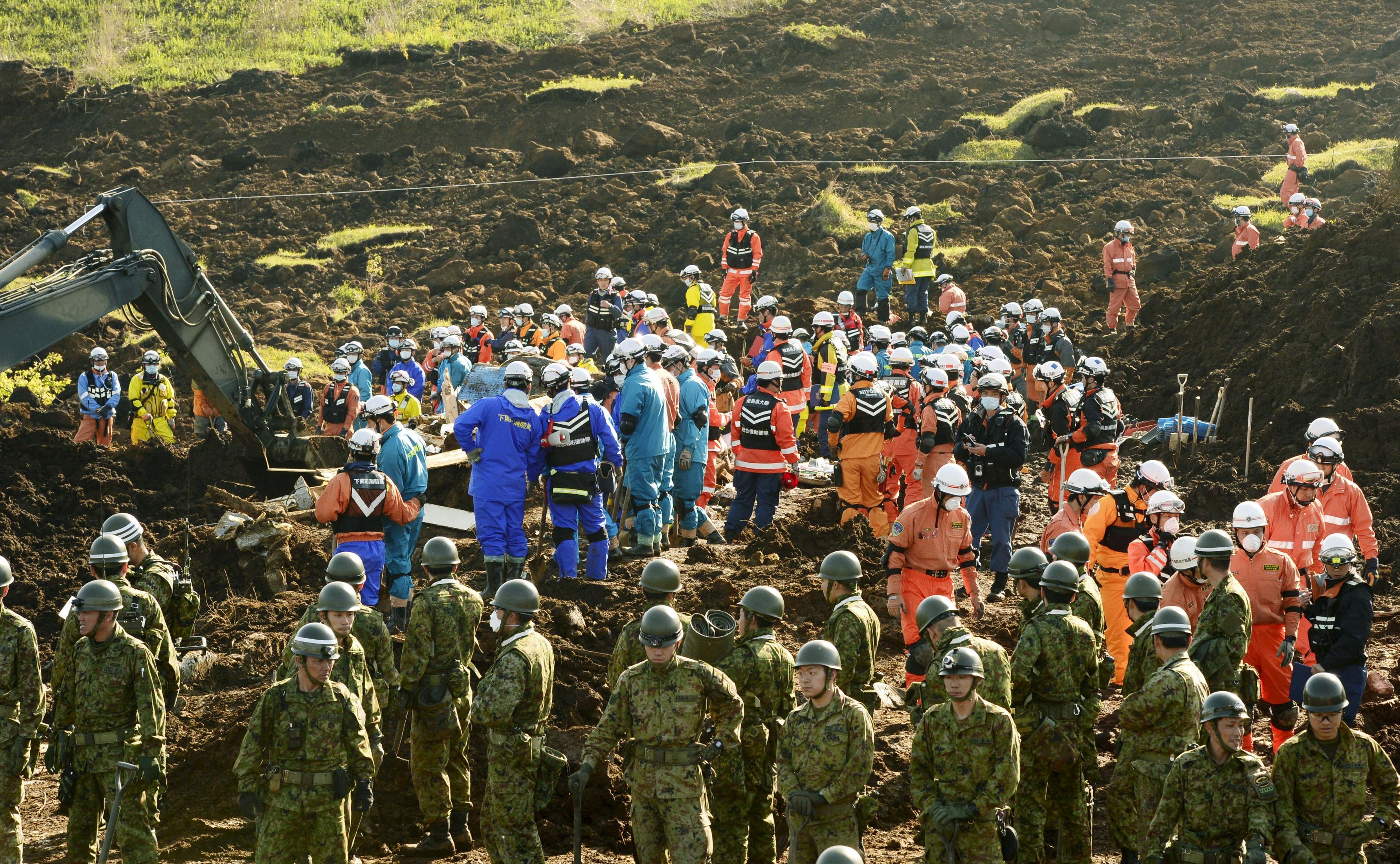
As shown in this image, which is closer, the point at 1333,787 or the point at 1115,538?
the point at 1333,787

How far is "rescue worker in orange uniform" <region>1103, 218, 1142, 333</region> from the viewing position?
918 inches

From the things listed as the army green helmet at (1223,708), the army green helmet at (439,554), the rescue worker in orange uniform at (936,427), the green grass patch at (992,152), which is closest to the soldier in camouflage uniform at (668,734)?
the army green helmet at (439,554)

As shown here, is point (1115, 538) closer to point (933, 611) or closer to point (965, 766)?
point (933, 611)

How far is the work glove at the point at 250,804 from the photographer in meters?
7.53

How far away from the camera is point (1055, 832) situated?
878cm

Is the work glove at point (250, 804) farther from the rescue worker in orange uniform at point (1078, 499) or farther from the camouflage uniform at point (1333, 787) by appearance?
the rescue worker in orange uniform at point (1078, 499)

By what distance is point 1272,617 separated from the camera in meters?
9.75

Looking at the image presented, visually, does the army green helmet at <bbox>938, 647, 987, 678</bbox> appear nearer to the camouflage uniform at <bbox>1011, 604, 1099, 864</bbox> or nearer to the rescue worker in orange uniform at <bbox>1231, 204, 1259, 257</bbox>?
the camouflage uniform at <bbox>1011, 604, 1099, 864</bbox>

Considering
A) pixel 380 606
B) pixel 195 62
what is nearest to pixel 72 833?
pixel 380 606

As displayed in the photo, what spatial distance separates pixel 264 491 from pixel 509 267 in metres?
14.4

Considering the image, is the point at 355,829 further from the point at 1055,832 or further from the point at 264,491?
the point at 264,491

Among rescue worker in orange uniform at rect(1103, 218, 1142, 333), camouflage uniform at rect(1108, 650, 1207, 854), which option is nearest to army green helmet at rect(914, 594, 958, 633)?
camouflage uniform at rect(1108, 650, 1207, 854)

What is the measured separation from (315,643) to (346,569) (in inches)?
61.4

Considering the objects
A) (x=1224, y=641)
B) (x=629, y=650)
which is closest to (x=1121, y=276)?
(x=1224, y=641)
